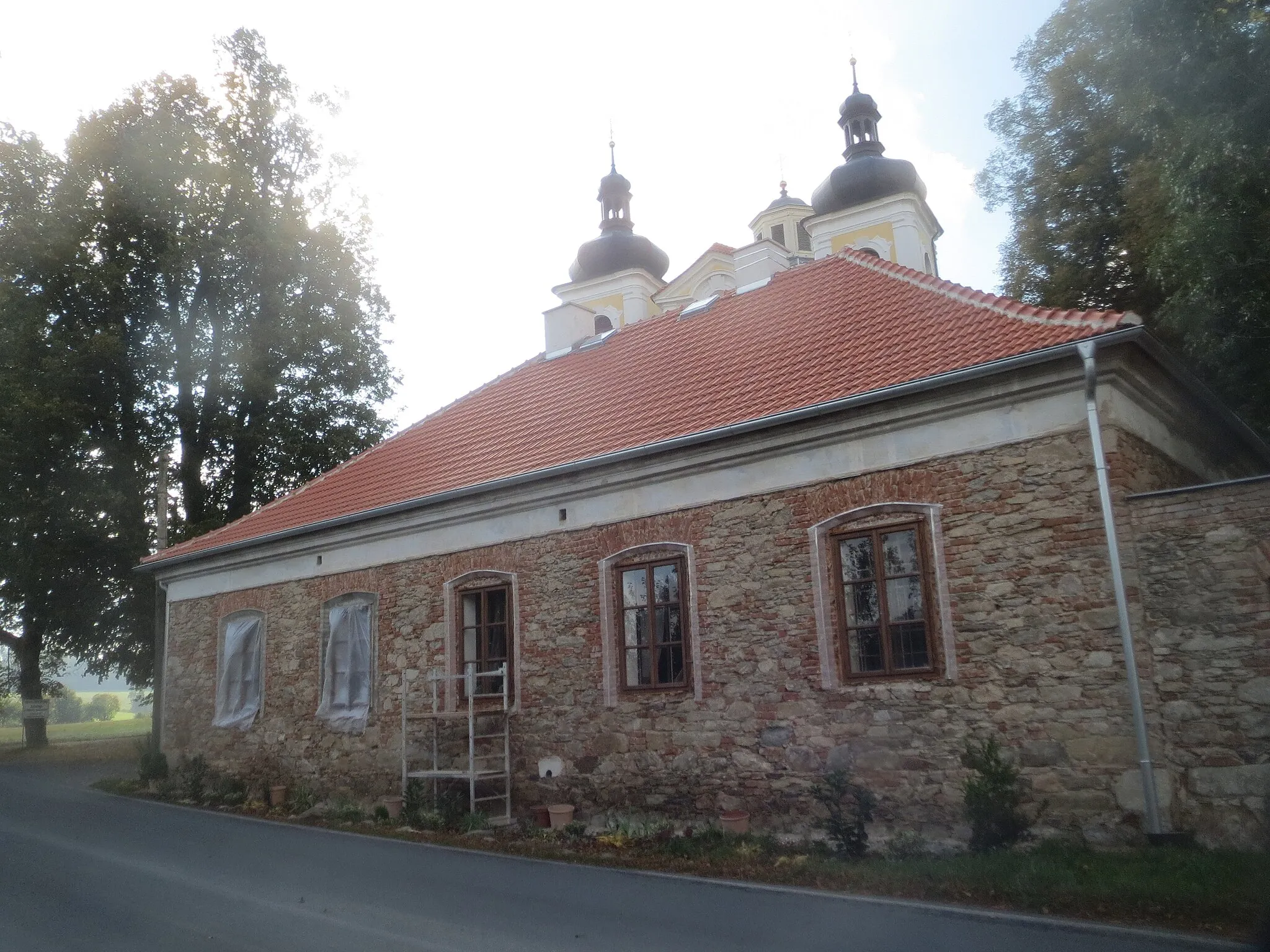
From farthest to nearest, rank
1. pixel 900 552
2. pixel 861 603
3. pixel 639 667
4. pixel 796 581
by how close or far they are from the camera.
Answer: pixel 639 667, pixel 796 581, pixel 861 603, pixel 900 552

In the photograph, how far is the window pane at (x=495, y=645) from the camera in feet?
47.3

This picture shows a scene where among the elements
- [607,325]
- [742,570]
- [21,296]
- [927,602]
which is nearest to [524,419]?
[742,570]

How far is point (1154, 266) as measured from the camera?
619 inches

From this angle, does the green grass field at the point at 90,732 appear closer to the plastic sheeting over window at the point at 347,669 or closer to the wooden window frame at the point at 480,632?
the plastic sheeting over window at the point at 347,669

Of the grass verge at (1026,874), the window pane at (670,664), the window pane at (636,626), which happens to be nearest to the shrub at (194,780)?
the grass verge at (1026,874)

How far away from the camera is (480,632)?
1463 cm

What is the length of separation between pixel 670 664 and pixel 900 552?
10.3 feet

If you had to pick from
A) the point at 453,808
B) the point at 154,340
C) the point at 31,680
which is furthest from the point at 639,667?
the point at 31,680

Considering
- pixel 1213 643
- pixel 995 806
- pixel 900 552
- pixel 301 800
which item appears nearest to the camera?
pixel 1213 643

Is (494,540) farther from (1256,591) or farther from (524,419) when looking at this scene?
(1256,591)

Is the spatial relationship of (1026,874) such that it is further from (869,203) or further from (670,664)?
(869,203)

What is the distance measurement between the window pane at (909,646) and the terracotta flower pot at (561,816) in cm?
441

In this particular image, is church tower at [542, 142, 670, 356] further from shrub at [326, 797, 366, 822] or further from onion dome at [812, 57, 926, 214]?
shrub at [326, 797, 366, 822]

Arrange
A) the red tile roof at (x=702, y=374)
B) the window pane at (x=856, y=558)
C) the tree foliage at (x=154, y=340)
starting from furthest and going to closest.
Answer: the tree foliage at (x=154, y=340) < the red tile roof at (x=702, y=374) < the window pane at (x=856, y=558)
